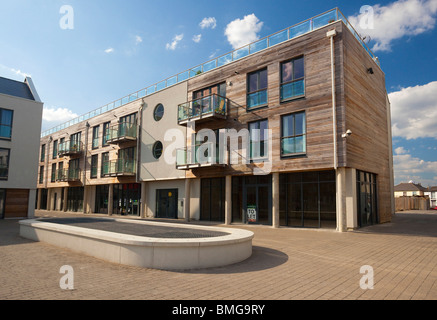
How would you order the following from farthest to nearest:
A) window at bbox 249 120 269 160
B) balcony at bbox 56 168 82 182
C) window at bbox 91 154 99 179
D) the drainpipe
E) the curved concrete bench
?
balcony at bbox 56 168 82 182 → window at bbox 91 154 99 179 → window at bbox 249 120 269 160 → the drainpipe → the curved concrete bench

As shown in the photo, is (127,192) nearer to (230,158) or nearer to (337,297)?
(230,158)

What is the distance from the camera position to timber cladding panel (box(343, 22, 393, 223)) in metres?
13.8

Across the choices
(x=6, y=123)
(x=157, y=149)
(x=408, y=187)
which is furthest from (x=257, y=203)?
(x=408, y=187)

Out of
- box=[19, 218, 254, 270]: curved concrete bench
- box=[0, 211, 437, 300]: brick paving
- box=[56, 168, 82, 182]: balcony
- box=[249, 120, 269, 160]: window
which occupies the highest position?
box=[249, 120, 269, 160]: window

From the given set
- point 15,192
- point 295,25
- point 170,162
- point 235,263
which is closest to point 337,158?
point 295,25

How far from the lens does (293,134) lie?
1480cm

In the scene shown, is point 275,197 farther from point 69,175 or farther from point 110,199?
point 69,175

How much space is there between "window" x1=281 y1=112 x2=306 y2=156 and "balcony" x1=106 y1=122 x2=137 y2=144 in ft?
44.6

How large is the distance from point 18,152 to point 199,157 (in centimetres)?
1280

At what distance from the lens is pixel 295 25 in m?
15.2

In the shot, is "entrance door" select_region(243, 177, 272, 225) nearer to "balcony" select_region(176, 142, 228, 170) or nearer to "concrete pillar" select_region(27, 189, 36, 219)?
"balcony" select_region(176, 142, 228, 170)

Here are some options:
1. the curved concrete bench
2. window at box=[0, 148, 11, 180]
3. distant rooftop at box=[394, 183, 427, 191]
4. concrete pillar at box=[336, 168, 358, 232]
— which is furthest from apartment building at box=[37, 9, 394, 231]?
distant rooftop at box=[394, 183, 427, 191]

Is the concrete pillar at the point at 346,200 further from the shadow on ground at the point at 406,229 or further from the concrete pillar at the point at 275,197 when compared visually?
the concrete pillar at the point at 275,197

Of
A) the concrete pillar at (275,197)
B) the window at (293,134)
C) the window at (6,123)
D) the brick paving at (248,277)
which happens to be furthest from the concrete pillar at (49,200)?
the window at (293,134)
